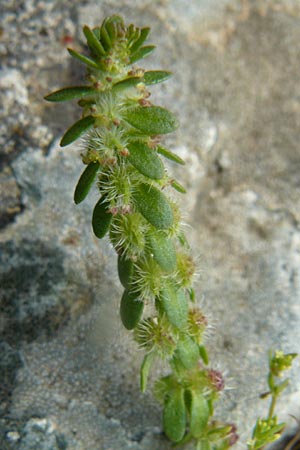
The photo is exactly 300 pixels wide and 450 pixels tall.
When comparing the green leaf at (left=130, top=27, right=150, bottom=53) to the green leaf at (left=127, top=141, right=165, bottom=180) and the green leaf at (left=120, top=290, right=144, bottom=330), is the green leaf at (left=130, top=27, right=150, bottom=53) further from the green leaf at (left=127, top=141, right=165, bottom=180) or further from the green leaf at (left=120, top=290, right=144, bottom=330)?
the green leaf at (left=120, top=290, right=144, bottom=330)

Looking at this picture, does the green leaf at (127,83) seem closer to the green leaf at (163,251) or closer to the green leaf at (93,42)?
the green leaf at (93,42)

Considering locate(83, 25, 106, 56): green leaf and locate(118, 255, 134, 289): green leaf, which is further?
locate(118, 255, 134, 289): green leaf

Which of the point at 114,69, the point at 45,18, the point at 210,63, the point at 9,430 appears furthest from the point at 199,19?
the point at 9,430

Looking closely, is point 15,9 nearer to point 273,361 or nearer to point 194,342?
point 194,342

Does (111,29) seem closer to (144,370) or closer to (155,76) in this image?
(155,76)

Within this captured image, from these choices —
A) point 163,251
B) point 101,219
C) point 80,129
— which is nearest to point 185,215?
point 163,251

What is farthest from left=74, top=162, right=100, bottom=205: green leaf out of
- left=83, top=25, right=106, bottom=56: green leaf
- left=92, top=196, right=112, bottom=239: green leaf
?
left=83, top=25, right=106, bottom=56: green leaf

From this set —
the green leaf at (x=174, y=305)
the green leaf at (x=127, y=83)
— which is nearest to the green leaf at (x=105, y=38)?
the green leaf at (x=127, y=83)
